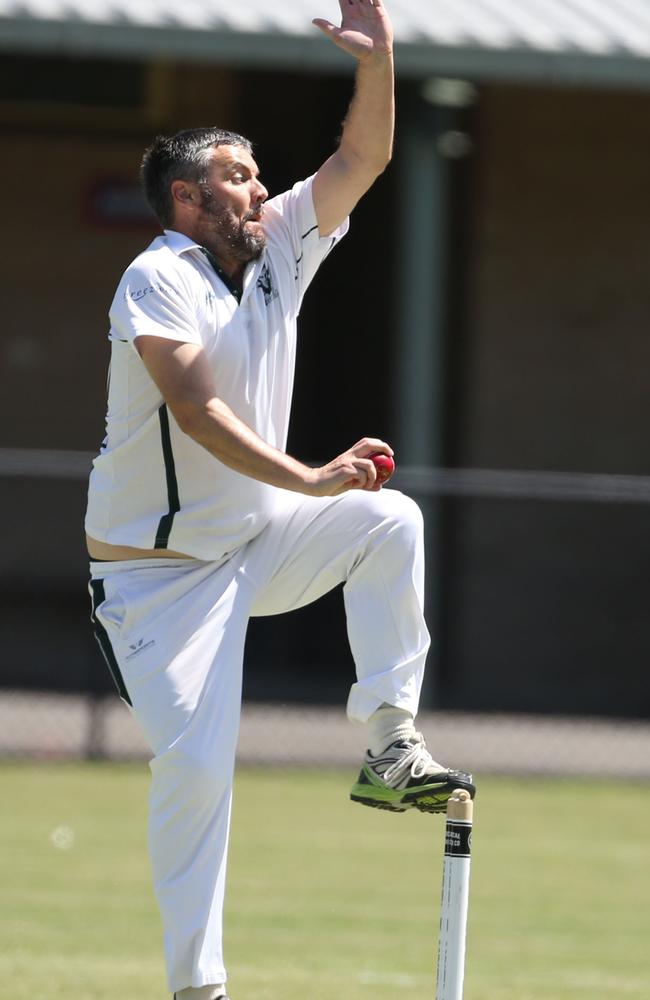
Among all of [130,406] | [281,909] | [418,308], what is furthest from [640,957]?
[418,308]

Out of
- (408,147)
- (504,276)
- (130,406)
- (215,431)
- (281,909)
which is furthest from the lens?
(504,276)

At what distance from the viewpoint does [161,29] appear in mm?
13203

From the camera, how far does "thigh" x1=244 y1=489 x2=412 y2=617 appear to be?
6.04 meters

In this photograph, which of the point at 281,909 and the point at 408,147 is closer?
the point at 281,909

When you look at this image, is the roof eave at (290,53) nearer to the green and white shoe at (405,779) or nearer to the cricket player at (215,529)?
the cricket player at (215,529)

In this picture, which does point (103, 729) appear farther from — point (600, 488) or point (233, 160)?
point (233, 160)

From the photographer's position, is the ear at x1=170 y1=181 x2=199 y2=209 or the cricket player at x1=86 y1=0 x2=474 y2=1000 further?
the ear at x1=170 y1=181 x2=199 y2=209

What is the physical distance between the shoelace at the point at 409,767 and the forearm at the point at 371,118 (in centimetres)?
187

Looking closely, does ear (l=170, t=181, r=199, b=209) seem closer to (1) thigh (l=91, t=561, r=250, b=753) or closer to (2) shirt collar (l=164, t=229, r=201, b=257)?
(2) shirt collar (l=164, t=229, r=201, b=257)

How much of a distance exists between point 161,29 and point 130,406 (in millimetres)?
7906

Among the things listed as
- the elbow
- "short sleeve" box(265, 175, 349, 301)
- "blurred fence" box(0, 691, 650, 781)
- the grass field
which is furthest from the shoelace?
"blurred fence" box(0, 691, 650, 781)

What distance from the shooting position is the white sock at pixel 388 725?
591 centimetres

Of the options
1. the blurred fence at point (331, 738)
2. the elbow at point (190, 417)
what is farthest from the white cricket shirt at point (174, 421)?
the blurred fence at point (331, 738)

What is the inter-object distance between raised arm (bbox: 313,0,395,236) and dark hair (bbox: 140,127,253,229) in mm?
313
